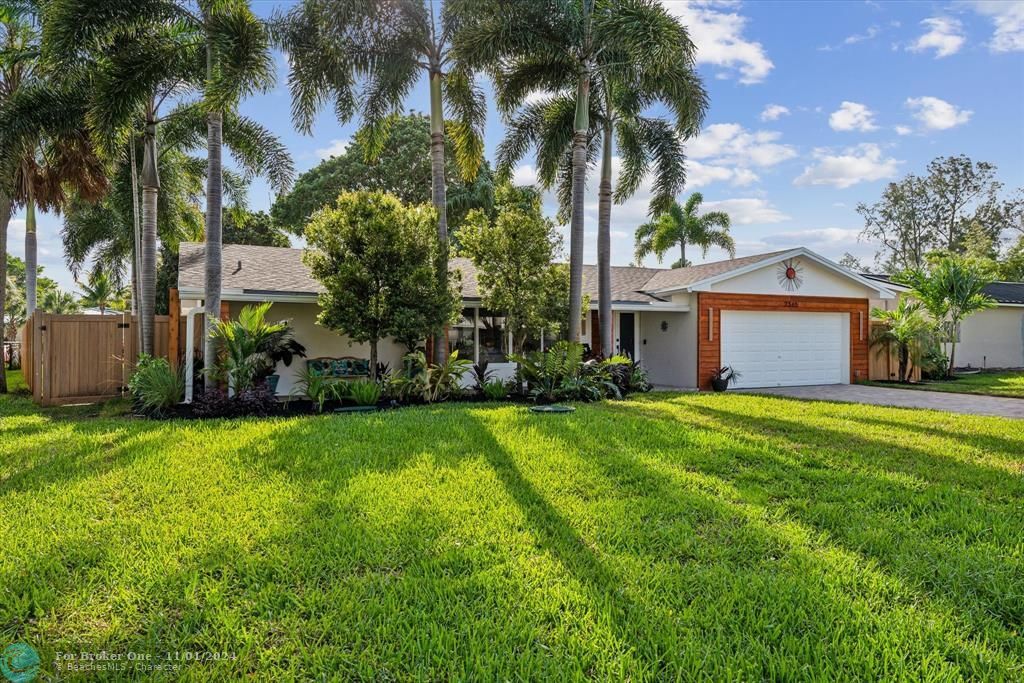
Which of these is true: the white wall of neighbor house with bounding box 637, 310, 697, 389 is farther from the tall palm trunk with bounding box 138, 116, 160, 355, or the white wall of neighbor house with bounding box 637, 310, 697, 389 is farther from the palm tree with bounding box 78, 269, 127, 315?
the palm tree with bounding box 78, 269, 127, 315

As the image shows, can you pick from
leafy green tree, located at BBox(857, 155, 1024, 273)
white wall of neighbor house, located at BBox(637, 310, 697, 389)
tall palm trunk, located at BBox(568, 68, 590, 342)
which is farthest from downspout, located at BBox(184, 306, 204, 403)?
leafy green tree, located at BBox(857, 155, 1024, 273)

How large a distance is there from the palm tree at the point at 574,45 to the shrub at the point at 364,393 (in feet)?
14.5

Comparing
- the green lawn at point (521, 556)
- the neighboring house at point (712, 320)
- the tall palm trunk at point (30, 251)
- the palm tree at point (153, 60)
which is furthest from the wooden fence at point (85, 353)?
the tall palm trunk at point (30, 251)

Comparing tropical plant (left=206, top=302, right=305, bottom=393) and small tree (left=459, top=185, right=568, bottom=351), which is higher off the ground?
small tree (left=459, top=185, right=568, bottom=351)

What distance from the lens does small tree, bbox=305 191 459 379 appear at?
9.96 metres

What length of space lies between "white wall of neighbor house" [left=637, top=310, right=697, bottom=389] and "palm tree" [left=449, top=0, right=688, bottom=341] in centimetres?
385

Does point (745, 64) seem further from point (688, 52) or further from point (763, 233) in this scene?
→ point (763, 233)

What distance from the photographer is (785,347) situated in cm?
1477

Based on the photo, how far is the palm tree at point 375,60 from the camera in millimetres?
11281

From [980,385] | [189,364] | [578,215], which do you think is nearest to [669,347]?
[578,215]

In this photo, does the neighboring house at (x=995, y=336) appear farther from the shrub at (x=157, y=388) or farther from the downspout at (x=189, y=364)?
the shrub at (x=157, y=388)

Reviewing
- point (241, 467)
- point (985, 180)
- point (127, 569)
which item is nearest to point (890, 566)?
point (127, 569)

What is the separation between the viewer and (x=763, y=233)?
26.0 metres

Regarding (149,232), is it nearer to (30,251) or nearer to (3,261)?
(3,261)
